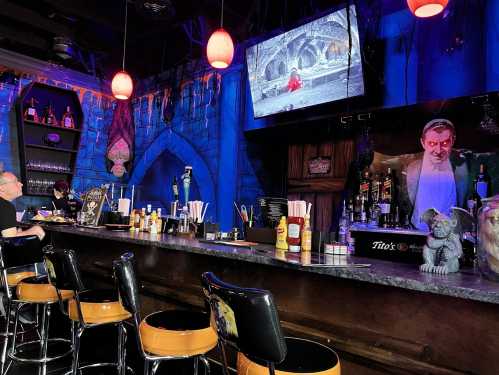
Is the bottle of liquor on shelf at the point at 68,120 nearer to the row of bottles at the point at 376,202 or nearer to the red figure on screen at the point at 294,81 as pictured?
the red figure on screen at the point at 294,81

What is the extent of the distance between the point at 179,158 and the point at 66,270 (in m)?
3.88

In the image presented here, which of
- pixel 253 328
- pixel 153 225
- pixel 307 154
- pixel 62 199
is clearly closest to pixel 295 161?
pixel 307 154

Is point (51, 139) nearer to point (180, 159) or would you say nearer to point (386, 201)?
point (180, 159)

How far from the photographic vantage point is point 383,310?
5.33 ft

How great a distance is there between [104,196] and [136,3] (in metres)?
1.83

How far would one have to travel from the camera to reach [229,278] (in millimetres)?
2285

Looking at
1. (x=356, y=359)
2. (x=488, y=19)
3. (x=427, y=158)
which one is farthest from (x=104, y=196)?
(x=488, y=19)

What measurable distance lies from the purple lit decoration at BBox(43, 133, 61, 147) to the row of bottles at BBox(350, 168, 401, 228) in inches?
163

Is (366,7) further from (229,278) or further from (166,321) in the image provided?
(166,321)

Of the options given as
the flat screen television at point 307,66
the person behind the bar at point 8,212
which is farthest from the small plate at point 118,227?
the flat screen television at point 307,66

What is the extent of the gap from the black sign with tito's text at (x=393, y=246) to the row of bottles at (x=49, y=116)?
4925 mm

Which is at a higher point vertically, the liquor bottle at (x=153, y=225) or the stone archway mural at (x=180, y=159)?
the stone archway mural at (x=180, y=159)

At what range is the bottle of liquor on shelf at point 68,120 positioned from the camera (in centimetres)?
571

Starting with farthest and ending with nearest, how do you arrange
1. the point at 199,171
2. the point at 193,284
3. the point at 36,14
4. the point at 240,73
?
the point at 199,171, the point at 240,73, the point at 36,14, the point at 193,284
